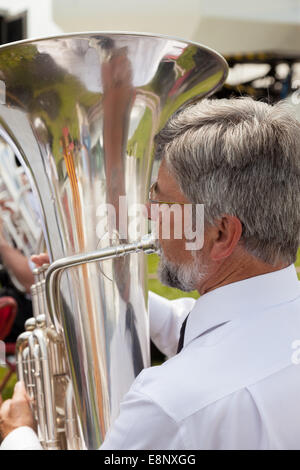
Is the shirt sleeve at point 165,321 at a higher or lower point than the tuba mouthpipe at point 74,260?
lower

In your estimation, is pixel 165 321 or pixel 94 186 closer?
pixel 94 186

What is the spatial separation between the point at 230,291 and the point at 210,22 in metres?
5.28

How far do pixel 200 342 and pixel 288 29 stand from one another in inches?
219

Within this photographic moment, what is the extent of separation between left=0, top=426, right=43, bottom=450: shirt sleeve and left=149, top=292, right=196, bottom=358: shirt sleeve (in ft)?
1.71

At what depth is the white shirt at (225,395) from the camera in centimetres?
74

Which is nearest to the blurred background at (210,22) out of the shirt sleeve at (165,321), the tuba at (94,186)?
the shirt sleeve at (165,321)

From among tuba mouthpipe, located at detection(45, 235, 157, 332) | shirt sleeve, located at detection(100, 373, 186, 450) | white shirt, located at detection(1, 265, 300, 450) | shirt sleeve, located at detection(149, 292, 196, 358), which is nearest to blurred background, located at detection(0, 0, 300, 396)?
shirt sleeve, located at detection(149, 292, 196, 358)

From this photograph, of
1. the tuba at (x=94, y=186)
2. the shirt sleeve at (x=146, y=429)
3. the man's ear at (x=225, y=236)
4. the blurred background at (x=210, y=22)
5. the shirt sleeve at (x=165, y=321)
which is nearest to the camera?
the shirt sleeve at (x=146, y=429)

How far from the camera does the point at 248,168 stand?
83 cm

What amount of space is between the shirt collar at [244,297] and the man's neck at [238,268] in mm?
14

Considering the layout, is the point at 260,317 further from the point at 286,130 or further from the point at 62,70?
the point at 62,70

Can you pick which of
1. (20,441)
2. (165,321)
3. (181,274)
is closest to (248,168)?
(181,274)
